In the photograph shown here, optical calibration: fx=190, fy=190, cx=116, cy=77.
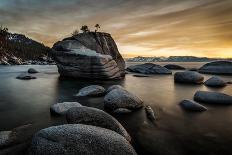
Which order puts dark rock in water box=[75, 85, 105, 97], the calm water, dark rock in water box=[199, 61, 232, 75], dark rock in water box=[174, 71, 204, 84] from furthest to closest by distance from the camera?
dark rock in water box=[199, 61, 232, 75] → dark rock in water box=[174, 71, 204, 84] → dark rock in water box=[75, 85, 105, 97] → the calm water

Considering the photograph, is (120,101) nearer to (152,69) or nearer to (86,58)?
(86,58)

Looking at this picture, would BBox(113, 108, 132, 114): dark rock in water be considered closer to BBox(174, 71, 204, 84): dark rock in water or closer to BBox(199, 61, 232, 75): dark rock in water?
BBox(174, 71, 204, 84): dark rock in water

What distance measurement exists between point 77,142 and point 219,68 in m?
47.6

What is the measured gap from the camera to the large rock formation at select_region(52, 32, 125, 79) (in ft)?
85.4

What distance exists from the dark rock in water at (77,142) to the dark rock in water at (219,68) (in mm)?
45084

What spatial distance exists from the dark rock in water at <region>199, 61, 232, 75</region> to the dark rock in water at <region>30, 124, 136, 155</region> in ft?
148

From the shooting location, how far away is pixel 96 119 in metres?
6.86

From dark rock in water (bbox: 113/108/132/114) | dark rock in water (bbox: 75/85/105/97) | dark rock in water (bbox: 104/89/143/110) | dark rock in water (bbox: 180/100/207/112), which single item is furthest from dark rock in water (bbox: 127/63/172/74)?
dark rock in water (bbox: 113/108/132/114)

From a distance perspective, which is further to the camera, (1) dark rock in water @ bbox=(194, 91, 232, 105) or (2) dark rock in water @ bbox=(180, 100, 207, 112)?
(1) dark rock in water @ bbox=(194, 91, 232, 105)

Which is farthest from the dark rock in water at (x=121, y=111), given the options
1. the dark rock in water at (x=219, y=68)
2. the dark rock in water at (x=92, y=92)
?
the dark rock in water at (x=219, y=68)

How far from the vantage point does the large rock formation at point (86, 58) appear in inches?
1024

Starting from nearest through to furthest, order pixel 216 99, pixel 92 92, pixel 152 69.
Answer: pixel 216 99, pixel 92 92, pixel 152 69

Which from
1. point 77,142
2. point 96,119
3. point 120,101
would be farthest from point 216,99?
point 77,142

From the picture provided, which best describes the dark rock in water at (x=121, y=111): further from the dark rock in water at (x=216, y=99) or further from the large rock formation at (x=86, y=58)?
the large rock formation at (x=86, y=58)
